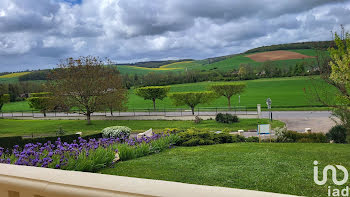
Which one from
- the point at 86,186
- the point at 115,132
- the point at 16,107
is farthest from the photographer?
the point at 16,107

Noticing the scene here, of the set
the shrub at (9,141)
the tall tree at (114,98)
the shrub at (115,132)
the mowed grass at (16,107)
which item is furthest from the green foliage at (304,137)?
the mowed grass at (16,107)

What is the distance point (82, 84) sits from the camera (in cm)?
3569

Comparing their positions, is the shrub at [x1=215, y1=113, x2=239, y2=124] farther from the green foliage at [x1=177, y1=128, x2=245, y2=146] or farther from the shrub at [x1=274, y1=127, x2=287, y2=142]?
the green foliage at [x1=177, y1=128, x2=245, y2=146]

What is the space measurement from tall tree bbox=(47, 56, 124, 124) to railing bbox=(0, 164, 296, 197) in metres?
34.3

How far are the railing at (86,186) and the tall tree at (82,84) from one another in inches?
1349

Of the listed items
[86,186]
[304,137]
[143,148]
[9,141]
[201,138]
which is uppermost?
[86,186]

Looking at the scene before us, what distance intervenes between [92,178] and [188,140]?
12.7 m

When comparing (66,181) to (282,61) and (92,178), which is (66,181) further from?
(282,61)

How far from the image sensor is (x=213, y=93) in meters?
41.9

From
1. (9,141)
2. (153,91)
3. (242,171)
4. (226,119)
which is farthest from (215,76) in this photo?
(242,171)

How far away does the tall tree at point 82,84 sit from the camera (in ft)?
117

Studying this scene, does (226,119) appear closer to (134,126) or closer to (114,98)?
(134,126)

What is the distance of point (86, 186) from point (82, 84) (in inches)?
1393

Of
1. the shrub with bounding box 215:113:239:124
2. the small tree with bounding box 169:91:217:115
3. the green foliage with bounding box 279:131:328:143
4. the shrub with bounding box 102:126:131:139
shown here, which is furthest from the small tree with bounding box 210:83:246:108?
the shrub with bounding box 102:126:131:139
